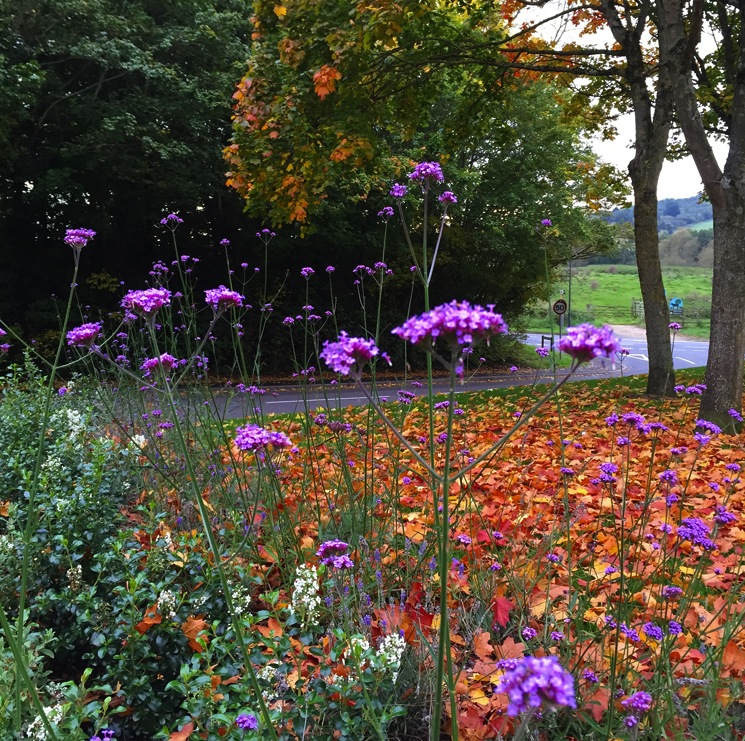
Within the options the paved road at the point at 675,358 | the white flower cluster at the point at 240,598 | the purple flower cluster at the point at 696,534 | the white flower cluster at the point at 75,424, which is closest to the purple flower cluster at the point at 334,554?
the white flower cluster at the point at 240,598

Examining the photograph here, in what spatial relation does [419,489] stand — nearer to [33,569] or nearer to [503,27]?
[33,569]

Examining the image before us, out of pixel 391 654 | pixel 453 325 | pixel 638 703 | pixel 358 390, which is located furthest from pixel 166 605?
pixel 358 390

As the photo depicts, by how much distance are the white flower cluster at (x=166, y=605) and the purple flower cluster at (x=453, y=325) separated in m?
1.81

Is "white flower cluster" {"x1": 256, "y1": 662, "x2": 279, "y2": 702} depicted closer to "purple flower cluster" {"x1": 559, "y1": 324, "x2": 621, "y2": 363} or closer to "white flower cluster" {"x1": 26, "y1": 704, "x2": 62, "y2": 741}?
"white flower cluster" {"x1": 26, "y1": 704, "x2": 62, "y2": 741}

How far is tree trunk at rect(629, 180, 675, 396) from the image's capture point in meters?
8.97

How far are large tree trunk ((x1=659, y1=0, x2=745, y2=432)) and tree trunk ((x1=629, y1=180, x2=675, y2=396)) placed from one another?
6.33 ft

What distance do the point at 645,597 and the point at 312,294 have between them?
16.7 m

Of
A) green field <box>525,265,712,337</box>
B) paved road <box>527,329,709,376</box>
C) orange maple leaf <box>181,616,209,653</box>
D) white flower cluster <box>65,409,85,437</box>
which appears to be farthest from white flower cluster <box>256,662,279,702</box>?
green field <box>525,265,712,337</box>

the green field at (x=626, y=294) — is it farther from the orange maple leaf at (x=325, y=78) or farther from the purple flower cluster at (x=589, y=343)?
the purple flower cluster at (x=589, y=343)

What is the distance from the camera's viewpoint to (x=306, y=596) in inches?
85.7

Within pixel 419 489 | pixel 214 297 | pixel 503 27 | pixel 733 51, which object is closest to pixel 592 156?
pixel 733 51

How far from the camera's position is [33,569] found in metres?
2.76

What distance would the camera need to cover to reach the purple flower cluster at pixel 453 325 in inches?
47.8

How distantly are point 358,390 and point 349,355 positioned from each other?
12693 mm
